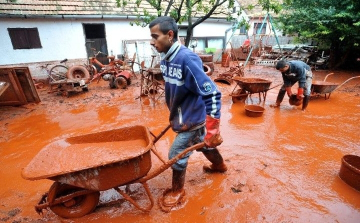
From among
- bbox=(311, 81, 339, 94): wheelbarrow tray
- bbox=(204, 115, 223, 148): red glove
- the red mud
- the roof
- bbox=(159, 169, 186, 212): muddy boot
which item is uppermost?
the roof

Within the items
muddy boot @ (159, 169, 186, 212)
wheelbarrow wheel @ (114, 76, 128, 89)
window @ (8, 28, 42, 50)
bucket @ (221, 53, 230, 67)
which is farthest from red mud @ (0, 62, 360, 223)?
bucket @ (221, 53, 230, 67)

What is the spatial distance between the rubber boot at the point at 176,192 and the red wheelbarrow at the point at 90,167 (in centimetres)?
27

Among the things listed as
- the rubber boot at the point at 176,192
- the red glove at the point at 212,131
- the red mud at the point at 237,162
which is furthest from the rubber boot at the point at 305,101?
the rubber boot at the point at 176,192

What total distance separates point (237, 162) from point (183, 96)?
193cm

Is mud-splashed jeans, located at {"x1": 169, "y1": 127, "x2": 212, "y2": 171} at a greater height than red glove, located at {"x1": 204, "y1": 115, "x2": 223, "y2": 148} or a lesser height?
lesser

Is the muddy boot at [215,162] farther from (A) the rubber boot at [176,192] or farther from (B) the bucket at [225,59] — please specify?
(B) the bucket at [225,59]

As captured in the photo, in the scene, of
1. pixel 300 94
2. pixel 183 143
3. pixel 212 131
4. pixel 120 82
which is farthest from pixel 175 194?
pixel 120 82

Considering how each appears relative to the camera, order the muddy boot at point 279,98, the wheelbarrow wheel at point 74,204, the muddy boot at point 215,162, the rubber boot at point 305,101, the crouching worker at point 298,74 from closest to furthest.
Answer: the wheelbarrow wheel at point 74,204 < the muddy boot at point 215,162 < the crouching worker at point 298,74 < the rubber boot at point 305,101 < the muddy boot at point 279,98

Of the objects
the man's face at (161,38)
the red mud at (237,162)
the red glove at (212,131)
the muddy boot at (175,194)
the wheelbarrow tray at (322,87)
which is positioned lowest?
the red mud at (237,162)

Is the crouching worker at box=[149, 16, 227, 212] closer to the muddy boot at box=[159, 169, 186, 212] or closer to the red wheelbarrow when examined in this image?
the muddy boot at box=[159, 169, 186, 212]

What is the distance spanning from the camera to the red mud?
2.59 metres

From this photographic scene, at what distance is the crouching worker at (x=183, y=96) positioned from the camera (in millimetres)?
2148

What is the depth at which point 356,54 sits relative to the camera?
10.9 m

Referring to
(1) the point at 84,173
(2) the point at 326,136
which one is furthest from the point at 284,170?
(1) the point at 84,173
